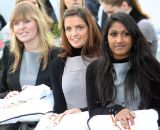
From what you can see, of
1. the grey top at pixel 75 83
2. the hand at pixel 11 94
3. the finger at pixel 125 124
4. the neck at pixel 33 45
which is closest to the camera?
the finger at pixel 125 124

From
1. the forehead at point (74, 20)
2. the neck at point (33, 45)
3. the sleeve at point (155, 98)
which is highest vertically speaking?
the forehead at point (74, 20)

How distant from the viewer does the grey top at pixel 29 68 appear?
2.93 metres

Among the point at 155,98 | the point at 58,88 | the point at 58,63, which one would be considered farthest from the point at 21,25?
the point at 155,98

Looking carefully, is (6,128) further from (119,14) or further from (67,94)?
(119,14)

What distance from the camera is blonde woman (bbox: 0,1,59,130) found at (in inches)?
116

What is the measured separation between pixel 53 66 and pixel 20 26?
465mm

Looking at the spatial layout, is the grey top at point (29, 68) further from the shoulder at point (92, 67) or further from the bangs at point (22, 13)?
the shoulder at point (92, 67)

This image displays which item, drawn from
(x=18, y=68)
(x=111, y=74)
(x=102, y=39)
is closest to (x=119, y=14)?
(x=102, y=39)

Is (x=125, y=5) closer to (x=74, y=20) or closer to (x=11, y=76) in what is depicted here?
(x=74, y=20)

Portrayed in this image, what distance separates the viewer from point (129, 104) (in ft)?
7.59

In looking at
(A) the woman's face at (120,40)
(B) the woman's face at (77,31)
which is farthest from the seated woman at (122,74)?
(B) the woman's face at (77,31)

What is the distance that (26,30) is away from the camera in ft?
9.76

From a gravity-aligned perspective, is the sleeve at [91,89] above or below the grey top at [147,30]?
below

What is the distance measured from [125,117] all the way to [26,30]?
1187mm
